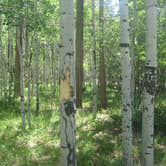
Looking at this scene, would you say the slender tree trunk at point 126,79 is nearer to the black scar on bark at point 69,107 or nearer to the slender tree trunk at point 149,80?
the slender tree trunk at point 149,80

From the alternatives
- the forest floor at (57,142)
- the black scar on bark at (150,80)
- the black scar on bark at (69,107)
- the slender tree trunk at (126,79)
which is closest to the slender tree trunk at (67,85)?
the black scar on bark at (69,107)

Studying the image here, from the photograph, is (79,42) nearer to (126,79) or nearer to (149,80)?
(126,79)

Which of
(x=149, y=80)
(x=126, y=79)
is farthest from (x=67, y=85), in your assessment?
(x=126, y=79)

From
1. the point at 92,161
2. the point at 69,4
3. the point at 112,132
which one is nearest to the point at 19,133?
the point at 112,132

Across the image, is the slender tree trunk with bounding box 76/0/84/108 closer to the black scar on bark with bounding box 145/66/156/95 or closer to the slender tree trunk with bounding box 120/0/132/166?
the slender tree trunk with bounding box 120/0/132/166

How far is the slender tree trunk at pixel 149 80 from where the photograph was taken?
821 cm

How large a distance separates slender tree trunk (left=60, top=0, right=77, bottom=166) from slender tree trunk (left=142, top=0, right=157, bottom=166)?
208 centimetres

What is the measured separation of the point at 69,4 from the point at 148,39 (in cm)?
218

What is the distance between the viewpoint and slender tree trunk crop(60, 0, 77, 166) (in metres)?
6.68

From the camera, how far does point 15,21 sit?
13.7 m

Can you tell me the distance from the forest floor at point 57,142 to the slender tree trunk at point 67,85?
11.0 ft

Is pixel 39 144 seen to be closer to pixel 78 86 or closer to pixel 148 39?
pixel 148 39

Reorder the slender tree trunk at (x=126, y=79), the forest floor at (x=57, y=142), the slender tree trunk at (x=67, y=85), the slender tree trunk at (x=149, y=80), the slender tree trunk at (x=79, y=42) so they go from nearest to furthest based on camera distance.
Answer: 1. the slender tree trunk at (x=67, y=85)
2. the slender tree trunk at (x=149, y=80)
3. the slender tree trunk at (x=126, y=79)
4. the forest floor at (x=57, y=142)
5. the slender tree trunk at (x=79, y=42)

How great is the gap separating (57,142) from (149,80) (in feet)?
15.0
